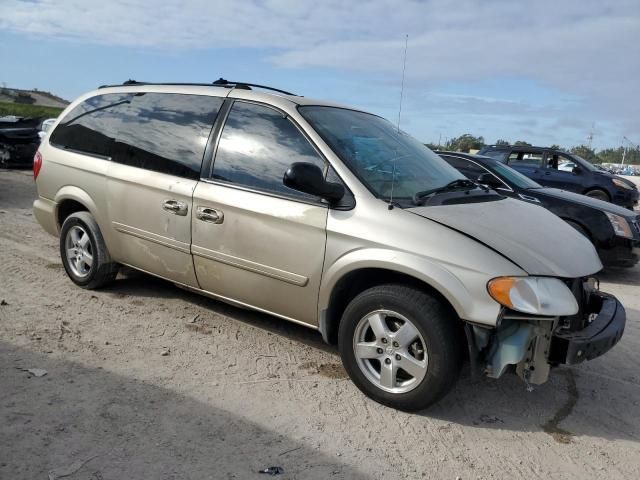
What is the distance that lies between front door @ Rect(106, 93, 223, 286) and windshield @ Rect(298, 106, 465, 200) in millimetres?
932

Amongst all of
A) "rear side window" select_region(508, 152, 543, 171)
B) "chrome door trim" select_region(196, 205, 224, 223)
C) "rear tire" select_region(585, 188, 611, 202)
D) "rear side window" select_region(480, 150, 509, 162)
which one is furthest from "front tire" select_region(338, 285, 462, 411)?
"rear tire" select_region(585, 188, 611, 202)

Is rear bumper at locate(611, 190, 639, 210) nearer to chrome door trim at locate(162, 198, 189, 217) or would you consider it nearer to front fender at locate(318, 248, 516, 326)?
front fender at locate(318, 248, 516, 326)

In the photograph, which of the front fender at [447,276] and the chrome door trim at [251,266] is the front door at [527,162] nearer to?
the chrome door trim at [251,266]

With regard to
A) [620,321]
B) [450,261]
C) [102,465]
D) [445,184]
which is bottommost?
[102,465]

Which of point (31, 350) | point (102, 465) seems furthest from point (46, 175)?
point (102, 465)

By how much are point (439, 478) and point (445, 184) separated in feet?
6.91

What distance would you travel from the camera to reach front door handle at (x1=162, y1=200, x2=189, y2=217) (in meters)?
4.18

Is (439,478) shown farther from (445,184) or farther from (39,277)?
(39,277)

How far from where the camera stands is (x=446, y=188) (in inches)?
160

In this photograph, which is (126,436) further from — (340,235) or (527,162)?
(527,162)

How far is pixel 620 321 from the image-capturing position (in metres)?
3.51

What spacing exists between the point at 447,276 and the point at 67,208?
151 inches

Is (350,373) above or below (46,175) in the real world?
below

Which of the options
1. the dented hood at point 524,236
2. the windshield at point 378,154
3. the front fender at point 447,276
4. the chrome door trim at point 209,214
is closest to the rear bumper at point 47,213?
the chrome door trim at point 209,214
